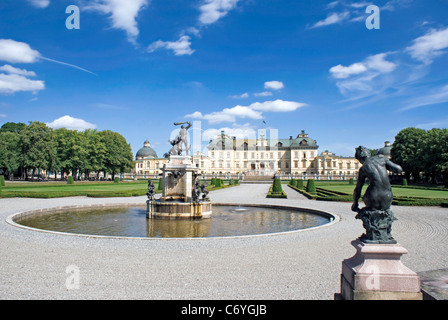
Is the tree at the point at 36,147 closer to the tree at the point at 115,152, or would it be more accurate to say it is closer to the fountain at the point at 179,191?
the tree at the point at 115,152

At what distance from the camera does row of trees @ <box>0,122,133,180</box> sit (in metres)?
53.6

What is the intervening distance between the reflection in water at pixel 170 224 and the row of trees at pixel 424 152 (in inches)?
1453

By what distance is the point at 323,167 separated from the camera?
3939 inches

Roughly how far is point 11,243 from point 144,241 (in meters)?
3.87

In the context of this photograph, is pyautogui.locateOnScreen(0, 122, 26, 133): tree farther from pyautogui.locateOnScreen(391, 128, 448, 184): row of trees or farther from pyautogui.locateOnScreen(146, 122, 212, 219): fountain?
pyautogui.locateOnScreen(391, 128, 448, 184): row of trees

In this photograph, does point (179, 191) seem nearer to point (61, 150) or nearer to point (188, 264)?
point (188, 264)

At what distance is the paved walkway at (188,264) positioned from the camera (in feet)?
18.3

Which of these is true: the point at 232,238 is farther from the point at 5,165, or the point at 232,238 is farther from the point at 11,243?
the point at 5,165

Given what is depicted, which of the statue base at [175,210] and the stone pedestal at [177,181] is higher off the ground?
the stone pedestal at [177,181]

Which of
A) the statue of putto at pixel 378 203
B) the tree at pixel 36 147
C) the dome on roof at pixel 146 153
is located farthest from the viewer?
the dome on roof at pixel 146 153

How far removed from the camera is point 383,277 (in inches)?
166

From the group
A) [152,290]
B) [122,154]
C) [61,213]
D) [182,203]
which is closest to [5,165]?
[122,154]

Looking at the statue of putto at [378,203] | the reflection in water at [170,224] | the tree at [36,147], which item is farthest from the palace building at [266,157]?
the statue of putto at [378,203]

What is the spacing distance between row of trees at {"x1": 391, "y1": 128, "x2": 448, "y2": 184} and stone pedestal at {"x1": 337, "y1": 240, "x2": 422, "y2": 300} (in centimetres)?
4586
